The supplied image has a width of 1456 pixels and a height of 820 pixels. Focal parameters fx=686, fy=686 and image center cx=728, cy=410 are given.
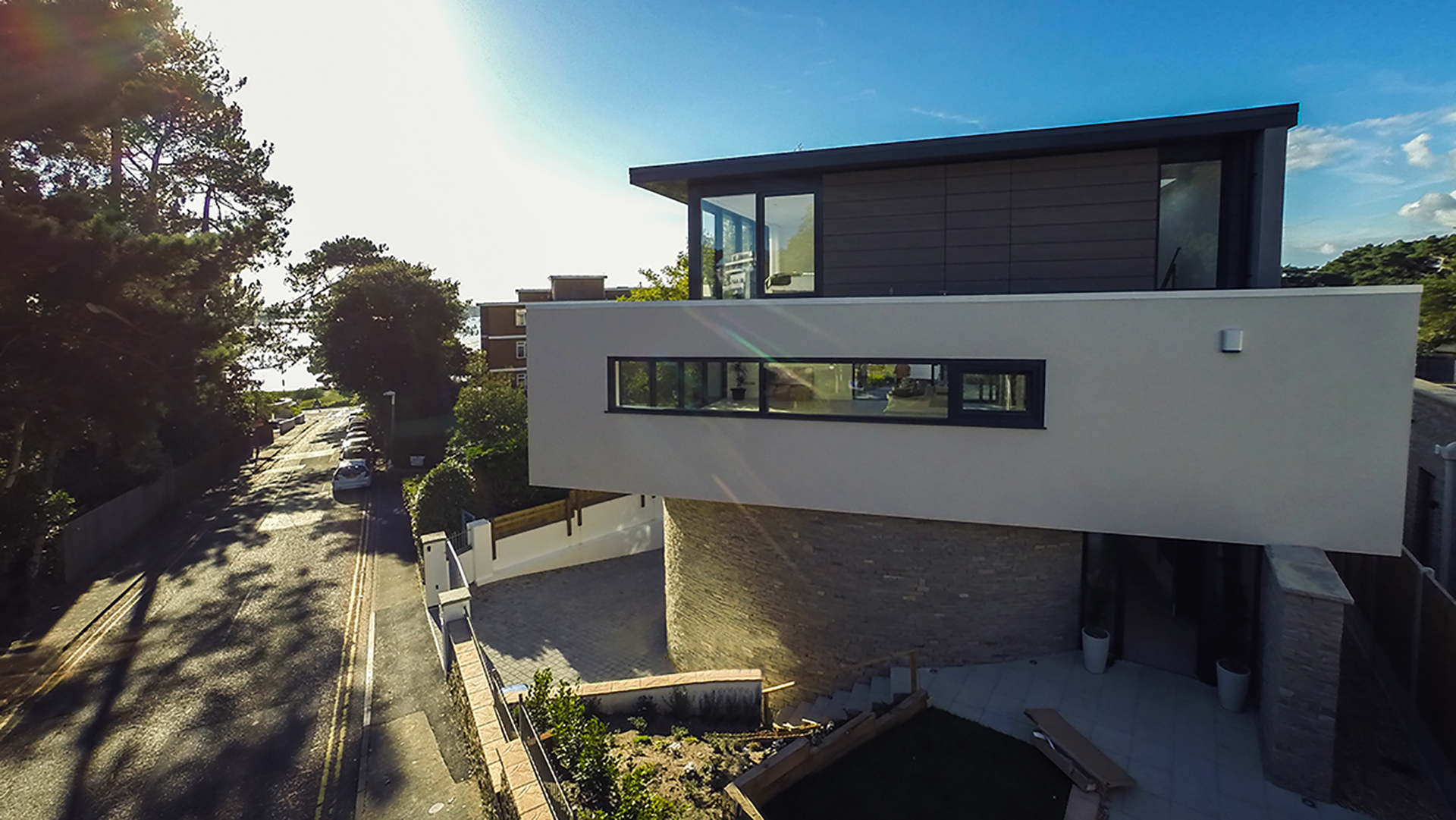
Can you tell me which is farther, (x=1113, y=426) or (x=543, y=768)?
(x=1113, y=426)

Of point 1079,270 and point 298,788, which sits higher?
point 1079,270

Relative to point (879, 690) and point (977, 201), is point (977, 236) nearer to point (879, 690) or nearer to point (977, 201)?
point (977, 201)

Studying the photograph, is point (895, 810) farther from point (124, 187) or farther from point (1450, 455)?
point (124, 187)

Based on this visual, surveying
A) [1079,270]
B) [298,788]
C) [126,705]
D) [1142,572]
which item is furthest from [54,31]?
[1142,572]

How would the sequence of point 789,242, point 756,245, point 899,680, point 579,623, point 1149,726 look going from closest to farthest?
point 1149,726
point 899,680
point 789,242
point 756,245
point 579,623

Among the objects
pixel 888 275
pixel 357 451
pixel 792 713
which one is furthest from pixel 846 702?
pixel 357 451

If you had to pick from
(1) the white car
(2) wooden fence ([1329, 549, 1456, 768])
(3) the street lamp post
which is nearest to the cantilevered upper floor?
(2) wooden fence ([1329, 549, 1456, 768])

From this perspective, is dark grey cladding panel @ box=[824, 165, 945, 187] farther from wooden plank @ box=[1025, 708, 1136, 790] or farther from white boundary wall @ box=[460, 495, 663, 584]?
white boundary wall @ box=[460, 495, 663, 584]
